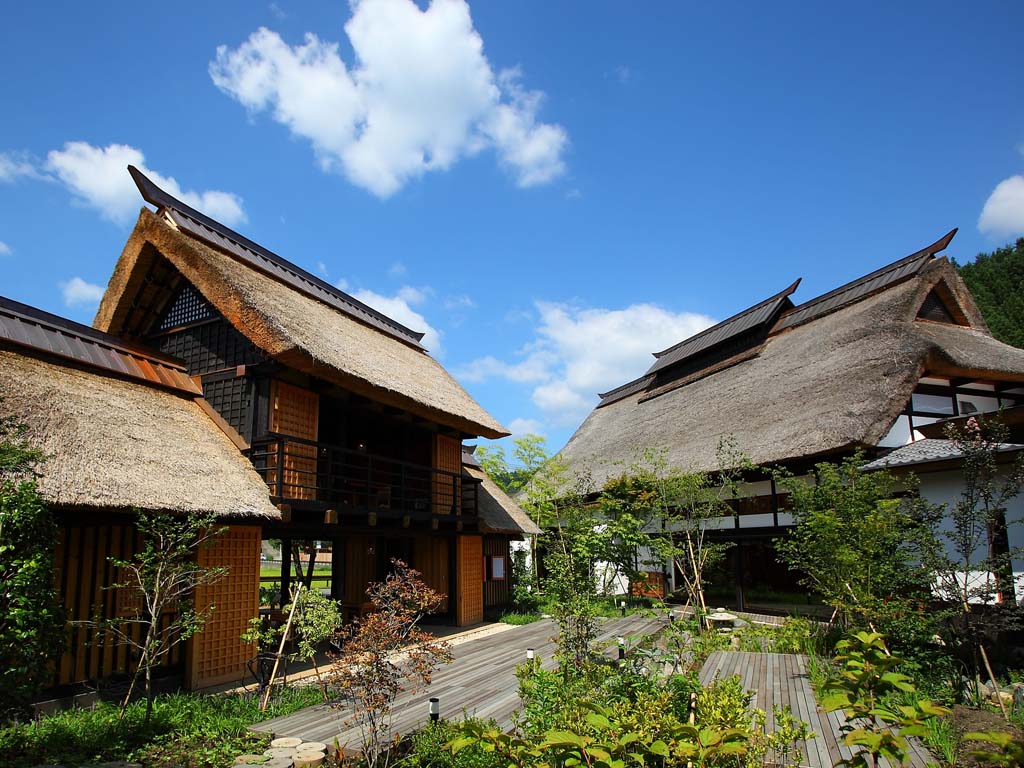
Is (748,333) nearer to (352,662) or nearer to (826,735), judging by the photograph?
(826,735)

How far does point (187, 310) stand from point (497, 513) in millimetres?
9914

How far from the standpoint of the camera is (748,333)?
22562 mm

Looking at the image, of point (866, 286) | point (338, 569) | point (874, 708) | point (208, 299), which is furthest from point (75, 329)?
point (866, 286)

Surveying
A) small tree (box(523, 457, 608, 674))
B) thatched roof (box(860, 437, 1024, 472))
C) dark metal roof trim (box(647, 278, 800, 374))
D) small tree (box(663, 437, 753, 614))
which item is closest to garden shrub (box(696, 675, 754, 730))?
small tree (box(523, 457, 608, 674))

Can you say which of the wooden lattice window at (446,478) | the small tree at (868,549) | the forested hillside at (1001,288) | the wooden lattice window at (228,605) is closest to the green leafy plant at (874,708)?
the small tree at (868,549)

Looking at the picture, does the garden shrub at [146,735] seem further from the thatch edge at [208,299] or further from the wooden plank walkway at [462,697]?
the thatch edge at [208,299]

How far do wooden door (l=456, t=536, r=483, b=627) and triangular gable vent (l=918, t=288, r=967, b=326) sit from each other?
13603 millimetres

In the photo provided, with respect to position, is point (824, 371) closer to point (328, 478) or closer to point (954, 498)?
point (954, 498)

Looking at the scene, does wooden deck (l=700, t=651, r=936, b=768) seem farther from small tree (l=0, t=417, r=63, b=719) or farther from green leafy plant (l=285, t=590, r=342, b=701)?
small tree (l=0, t=417, r=63, b=719)

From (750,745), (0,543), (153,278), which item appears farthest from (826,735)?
(153,278)

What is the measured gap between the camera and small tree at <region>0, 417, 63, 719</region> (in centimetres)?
479

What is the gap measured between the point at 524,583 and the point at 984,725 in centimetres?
1439

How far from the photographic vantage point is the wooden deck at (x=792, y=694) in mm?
5629

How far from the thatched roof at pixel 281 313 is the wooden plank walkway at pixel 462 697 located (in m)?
5.07
